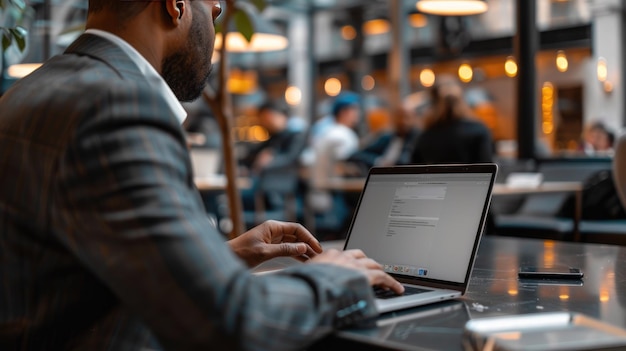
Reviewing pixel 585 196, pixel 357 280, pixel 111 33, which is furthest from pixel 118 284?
pixel 585 196

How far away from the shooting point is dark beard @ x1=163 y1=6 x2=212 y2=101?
121cm

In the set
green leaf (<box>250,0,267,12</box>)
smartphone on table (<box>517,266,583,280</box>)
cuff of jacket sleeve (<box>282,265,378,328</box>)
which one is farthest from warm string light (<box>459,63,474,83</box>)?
cuff of jacket sleeve (<box>282,265,378,328</box>)

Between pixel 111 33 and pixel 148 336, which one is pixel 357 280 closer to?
pixel 148 336

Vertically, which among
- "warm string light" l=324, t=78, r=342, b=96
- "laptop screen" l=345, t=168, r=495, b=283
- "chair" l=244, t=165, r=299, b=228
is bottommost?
"warm string light" l=324, t=78, r=342, b=96

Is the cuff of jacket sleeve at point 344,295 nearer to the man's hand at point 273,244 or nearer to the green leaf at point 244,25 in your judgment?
the man's hand at point 273,244

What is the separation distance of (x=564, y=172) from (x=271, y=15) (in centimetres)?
891

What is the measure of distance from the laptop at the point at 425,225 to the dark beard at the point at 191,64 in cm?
44

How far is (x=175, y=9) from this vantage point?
3.76 feet

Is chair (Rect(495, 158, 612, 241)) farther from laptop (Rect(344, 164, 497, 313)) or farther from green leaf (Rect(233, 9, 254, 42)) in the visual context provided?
laptop (Rect(344, 164, 497, 313))

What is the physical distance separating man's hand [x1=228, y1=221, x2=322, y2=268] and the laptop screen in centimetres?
10

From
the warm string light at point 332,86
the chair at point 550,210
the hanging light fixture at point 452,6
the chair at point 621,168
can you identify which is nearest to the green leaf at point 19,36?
the chair at point 621,168

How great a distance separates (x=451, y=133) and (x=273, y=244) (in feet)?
13.4

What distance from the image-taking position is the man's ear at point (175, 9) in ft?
Answer: 3.75

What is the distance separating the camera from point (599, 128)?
28.3 feet
